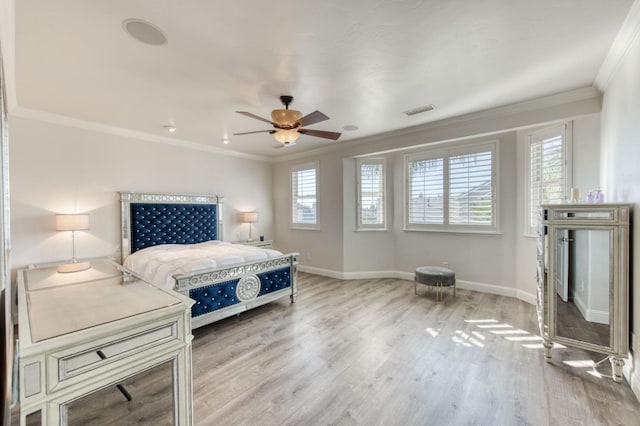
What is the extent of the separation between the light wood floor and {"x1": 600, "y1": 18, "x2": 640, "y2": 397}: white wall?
1.86ft

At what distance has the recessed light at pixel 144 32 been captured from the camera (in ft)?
6.31

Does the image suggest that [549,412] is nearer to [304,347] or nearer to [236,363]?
[304,347]

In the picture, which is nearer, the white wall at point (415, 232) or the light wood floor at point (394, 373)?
the light wood floor at point (394, 373)

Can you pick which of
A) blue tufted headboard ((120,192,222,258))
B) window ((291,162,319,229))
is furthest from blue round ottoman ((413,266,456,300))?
blue tufted headboard ((120,192,222,258))

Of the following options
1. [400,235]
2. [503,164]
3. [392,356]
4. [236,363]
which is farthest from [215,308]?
[503,164]

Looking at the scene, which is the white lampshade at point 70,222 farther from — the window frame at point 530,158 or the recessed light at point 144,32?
the window frame at point 530,158

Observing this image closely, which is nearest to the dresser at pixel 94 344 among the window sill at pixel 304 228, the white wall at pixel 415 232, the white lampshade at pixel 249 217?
the white lampshade at pixel 249 217

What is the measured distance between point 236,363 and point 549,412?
248cm

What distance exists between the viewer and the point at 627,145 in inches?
88.2

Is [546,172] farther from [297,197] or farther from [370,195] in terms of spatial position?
[297,197]

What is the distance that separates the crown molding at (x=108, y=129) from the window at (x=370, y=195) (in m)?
2.81

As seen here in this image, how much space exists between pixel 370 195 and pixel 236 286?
3.25 meters

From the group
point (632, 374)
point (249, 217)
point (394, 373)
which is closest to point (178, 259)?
point (249, 217)

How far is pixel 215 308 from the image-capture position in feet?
10.4
